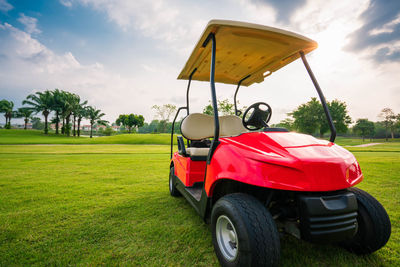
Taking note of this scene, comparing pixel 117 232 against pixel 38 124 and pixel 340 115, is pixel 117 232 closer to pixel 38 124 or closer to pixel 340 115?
pixel 340 115

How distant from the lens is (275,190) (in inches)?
59.0

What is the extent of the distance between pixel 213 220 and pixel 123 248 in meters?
0.87

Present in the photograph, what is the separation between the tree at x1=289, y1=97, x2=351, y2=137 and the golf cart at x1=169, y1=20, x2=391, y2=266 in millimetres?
37488

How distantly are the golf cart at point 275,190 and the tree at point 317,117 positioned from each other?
37488 mm

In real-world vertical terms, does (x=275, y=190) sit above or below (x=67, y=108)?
below

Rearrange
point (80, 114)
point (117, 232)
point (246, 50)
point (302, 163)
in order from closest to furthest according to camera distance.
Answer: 1. point (302, 163)
2. point (117, 232)
3. point (246, 50)
4. point (80, 114)

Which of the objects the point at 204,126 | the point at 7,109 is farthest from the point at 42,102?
the point at 204,126

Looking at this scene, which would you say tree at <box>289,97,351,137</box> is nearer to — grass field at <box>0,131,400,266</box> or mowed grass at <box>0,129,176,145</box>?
mowed grass at <box>0,129,176,145</box>

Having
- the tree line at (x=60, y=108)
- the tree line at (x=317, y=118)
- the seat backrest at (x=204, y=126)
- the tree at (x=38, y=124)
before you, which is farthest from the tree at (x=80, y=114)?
the tree at (x=38, y=124)

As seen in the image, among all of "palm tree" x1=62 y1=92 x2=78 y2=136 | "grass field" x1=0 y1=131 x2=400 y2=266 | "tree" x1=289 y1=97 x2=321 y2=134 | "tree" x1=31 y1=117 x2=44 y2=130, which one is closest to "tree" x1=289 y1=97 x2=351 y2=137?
"tree" x1=289 y1=97 x2=321 y2=134

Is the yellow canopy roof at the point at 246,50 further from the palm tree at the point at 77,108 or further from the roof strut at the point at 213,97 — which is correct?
the palm tree at the point at 77,108

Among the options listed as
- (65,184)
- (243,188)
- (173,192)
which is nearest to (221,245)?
(243,188)

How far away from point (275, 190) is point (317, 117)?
133 feet

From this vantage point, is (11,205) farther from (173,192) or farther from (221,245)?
(221,245)
